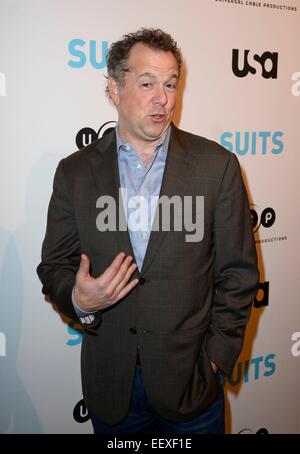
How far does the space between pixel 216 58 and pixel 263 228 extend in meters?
0.97

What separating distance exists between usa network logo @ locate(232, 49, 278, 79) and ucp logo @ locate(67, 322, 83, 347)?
1.54m

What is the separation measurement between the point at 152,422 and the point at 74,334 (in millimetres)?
719

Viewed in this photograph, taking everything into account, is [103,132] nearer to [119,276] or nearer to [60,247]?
[60,247]

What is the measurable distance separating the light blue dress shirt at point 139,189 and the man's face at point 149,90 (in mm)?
80

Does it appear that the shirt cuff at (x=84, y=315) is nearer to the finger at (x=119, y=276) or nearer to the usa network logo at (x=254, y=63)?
the finger at (x=119, y=276)

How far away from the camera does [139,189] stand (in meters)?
1.61

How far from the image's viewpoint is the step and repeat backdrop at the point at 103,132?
6.37 ft

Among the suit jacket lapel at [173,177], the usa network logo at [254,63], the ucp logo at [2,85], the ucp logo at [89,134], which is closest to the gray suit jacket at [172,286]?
the suit jacket lapel at [173,177]

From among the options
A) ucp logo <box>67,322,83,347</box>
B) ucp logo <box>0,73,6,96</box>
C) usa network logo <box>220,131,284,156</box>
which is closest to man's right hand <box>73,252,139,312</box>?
ucp logo <box>67,322,83,347</box>

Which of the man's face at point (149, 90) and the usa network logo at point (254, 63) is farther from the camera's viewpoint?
the usa network logo at point (254, 63)

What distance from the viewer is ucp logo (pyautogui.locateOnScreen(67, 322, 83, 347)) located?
2225 millimetres

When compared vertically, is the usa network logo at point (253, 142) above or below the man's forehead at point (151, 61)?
below

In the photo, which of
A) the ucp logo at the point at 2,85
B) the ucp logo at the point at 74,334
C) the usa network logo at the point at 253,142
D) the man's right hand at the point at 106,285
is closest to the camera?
the man's right hand at the point at 106,285
